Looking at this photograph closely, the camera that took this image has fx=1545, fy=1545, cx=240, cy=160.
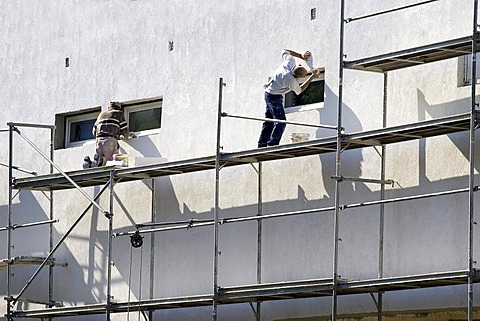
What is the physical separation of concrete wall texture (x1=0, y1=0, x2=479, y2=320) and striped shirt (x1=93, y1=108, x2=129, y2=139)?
38 cm

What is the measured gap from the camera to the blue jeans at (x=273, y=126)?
58.7 feet

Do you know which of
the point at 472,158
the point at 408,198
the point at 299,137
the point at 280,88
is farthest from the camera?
the point at 280,88

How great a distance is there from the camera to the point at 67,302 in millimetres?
20641

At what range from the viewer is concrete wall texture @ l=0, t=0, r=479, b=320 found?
16744mm

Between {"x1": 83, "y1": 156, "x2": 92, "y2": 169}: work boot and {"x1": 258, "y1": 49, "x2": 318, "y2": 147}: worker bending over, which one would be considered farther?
{"x1": 83, "y1": 156, "x2": 92, "y2": 169}: work boot

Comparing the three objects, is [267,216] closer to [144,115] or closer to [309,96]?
[309,96]

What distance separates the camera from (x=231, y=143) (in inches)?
745

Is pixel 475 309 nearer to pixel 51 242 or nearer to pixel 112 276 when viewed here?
pixel 112 276

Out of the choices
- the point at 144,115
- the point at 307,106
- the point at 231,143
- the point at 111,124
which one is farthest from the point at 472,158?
the point at 144,115

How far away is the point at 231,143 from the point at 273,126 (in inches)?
40.3

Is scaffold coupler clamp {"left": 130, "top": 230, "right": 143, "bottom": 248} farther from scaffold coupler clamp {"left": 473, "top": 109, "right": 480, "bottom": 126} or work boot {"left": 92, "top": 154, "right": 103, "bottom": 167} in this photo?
scaffold coupler clamp {"left": 473, "top": 109, "right": 480, "bottom": 126}

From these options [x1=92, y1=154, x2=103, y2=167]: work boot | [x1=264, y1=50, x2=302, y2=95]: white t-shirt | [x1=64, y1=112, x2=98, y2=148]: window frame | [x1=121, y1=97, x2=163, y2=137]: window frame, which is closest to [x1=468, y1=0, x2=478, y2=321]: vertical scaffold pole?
[x1=264, y1=50, x2=302, y2=95]: white t-shirt

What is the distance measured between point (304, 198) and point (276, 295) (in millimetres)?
1381

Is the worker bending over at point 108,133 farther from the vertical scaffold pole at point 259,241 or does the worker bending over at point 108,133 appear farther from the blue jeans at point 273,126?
the blue jeans at point 273,126
